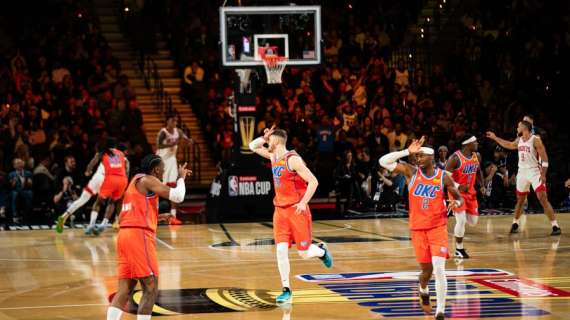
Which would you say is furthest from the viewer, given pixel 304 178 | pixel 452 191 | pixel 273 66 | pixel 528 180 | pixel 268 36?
pixel 268 36

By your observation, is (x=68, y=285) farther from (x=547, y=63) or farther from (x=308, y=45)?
(x=547, y=63)

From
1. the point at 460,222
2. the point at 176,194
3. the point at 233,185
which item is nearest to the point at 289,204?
the point at 176,194

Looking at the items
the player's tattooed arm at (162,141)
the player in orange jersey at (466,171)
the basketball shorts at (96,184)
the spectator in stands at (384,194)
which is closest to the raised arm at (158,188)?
the player in orange jersey at (466,171)

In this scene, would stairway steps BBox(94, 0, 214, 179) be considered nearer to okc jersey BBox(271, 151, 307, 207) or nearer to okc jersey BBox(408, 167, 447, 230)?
okc jersey BBox(271, 151, 307, 207)

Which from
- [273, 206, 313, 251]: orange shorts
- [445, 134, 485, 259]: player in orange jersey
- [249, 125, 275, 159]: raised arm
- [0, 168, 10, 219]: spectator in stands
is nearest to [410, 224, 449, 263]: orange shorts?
[273, 206, 313, 251]: orange shorts

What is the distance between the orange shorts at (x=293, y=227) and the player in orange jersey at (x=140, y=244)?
108 inches

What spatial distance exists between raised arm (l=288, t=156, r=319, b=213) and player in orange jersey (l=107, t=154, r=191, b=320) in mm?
2600

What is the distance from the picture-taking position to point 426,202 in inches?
408

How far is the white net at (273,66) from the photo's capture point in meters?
20.3

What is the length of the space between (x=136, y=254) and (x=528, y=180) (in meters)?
10.9

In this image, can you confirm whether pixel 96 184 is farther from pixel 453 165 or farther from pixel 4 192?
pixel 453 165

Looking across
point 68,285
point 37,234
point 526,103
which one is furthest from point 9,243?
point 526,103

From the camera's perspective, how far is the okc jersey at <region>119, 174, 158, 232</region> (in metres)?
9.05

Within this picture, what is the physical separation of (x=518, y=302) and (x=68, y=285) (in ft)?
19.3
